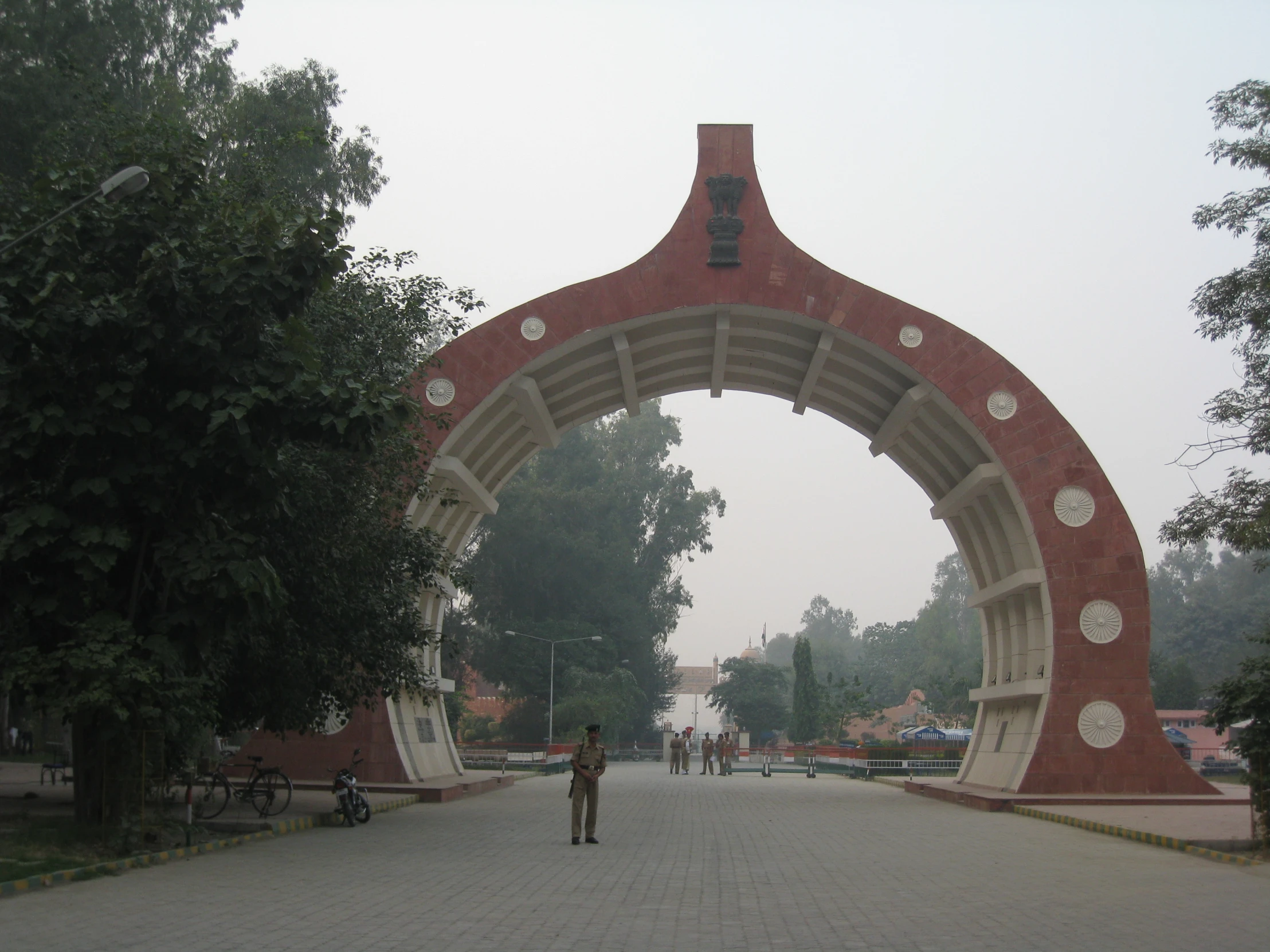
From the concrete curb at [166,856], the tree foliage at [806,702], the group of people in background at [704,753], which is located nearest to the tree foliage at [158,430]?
the concrete curb at [166,856]

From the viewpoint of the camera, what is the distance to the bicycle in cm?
1523

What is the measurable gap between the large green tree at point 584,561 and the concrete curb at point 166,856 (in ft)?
128

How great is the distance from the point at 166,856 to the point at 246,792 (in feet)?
12.6

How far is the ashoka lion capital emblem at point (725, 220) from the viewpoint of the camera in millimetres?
23891

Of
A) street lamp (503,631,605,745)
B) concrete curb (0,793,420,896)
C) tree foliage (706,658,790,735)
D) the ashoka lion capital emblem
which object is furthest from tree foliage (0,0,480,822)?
tree foliage (706,658,790,735)

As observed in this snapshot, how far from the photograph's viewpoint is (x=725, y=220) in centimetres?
2406

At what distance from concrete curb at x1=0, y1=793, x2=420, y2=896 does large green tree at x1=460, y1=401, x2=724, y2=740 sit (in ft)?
128

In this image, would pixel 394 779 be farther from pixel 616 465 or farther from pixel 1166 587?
pixel 1166 587

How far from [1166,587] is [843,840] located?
92.6 meters

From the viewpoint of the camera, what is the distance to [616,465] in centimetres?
6675

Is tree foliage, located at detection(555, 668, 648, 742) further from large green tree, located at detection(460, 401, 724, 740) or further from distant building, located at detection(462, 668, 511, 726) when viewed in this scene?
distant building, located at detection(462, 668, 511, 726)

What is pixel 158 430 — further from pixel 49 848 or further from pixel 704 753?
pixel 704 753

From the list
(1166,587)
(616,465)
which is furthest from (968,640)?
(616,465)

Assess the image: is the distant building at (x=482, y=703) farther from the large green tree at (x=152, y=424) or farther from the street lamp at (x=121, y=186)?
the street lamp at (x=121, y=186)
